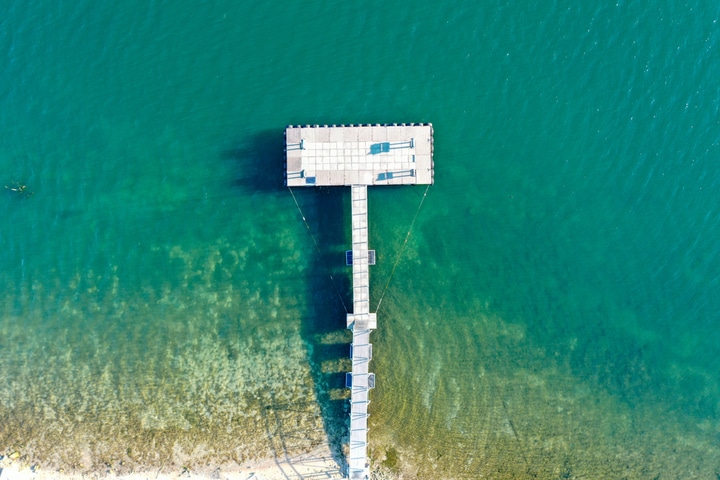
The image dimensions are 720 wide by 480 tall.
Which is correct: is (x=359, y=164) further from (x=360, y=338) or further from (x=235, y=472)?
(x=235, y=472)

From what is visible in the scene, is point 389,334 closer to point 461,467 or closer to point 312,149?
point 461,467

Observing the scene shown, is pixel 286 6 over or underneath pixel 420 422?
over

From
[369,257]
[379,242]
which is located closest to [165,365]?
[369,257]

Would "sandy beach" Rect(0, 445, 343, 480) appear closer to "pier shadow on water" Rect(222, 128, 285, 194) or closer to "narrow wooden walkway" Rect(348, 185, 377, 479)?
"narrow wooden walkway" Rect(348, 185, 377, 479)

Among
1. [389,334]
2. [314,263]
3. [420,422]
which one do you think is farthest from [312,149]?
[420,422]

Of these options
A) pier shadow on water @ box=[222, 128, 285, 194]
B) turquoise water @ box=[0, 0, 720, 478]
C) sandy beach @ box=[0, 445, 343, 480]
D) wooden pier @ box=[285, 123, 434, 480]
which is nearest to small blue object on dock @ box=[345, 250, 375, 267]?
wooden pier @ box=[285, 123, 434, 480]
